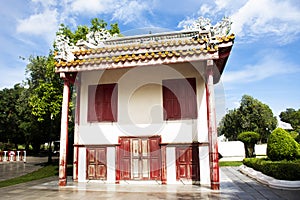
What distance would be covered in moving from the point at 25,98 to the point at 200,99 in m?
19.8

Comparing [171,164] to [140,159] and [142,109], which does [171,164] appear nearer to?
[140,159]

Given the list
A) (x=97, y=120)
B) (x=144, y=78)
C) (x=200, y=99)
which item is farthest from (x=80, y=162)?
(x=200, y=99)

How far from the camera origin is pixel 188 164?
7.90 m

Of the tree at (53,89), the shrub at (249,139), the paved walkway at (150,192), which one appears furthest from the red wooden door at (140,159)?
the shrub at (249,139)

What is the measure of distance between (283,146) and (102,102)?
6.21 meters

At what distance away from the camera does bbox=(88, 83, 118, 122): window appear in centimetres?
882

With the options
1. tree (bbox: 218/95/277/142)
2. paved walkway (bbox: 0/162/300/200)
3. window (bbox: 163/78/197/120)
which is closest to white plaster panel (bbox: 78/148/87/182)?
paved walkway (bbox: 0/162/300/200)

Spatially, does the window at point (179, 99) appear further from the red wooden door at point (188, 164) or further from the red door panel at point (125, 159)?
the red door panel at point (125, 159)

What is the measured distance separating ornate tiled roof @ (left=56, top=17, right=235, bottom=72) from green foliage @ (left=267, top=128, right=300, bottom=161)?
3275 millimetres

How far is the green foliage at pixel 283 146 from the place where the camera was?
27.5 ft

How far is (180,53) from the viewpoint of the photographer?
23.9 feet

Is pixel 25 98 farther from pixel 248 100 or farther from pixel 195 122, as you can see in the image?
pixel 248 100

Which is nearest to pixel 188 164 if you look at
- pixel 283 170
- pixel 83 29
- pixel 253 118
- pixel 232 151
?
pixel 283 170

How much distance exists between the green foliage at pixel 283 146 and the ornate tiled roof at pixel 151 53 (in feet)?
10.7
